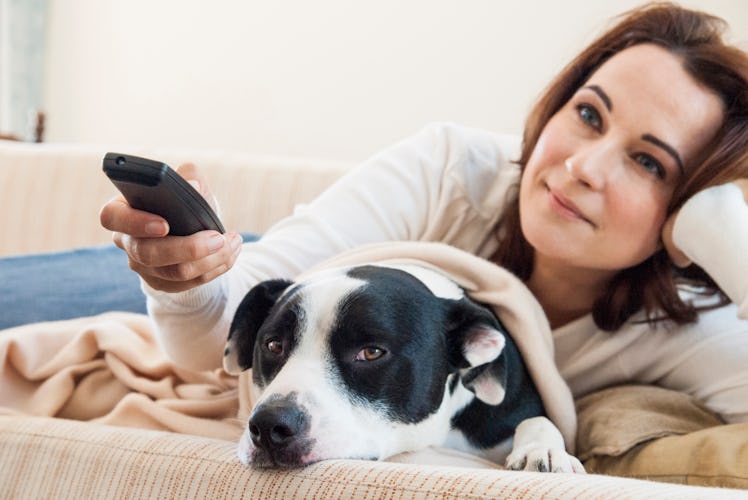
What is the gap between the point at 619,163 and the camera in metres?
1.28

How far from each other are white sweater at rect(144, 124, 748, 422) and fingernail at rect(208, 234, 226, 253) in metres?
0.19

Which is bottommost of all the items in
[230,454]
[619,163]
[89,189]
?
[89,189]

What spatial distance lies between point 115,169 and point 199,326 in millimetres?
469

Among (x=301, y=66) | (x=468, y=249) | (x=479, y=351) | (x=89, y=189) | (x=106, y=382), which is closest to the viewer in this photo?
(x=479, y=351)

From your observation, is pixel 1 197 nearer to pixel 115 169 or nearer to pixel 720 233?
pixel 115 169

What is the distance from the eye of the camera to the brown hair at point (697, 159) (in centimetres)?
131

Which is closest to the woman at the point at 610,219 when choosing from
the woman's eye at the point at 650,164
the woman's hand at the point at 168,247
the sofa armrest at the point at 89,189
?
the woman's eye at the point at 650,164

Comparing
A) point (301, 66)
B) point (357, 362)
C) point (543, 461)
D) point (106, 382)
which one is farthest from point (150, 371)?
point (301, 66)

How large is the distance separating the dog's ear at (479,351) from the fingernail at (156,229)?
0.42 m

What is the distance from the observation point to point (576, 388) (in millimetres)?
1407

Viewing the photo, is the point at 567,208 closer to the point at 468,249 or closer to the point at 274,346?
the point at 468,249

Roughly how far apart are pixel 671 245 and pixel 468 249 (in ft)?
1.21

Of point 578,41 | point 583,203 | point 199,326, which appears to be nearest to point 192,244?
point 199,326

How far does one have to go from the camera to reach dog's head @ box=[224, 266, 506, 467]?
859 mm
